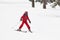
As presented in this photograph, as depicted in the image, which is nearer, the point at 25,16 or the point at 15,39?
the point at 15,39

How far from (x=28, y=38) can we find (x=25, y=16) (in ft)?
5.94

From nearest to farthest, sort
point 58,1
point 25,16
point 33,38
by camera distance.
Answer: point 33,38, point 25,16, point 58,1

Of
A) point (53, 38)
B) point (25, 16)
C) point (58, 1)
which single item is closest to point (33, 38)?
point (53, 38)

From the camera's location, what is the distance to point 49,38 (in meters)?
11.4

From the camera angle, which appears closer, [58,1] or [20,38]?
[20,38]

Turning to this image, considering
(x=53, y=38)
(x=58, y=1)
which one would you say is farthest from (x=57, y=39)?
(x=58, y=1)

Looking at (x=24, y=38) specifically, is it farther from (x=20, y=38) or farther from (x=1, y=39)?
(x=1, y=39)

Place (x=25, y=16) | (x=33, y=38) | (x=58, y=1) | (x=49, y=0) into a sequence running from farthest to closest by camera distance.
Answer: (x=49, y=0)
(x=58, y=1)
(x=25, y=16)
(x=33, y=38)

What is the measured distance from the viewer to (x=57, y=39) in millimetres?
11133

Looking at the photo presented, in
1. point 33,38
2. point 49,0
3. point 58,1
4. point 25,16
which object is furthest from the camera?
point 49,0

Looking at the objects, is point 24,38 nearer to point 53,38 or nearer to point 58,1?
point 53,38

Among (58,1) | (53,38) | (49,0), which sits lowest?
(49,0)

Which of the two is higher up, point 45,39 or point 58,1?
point 45,39

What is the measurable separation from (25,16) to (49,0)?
42822mm
